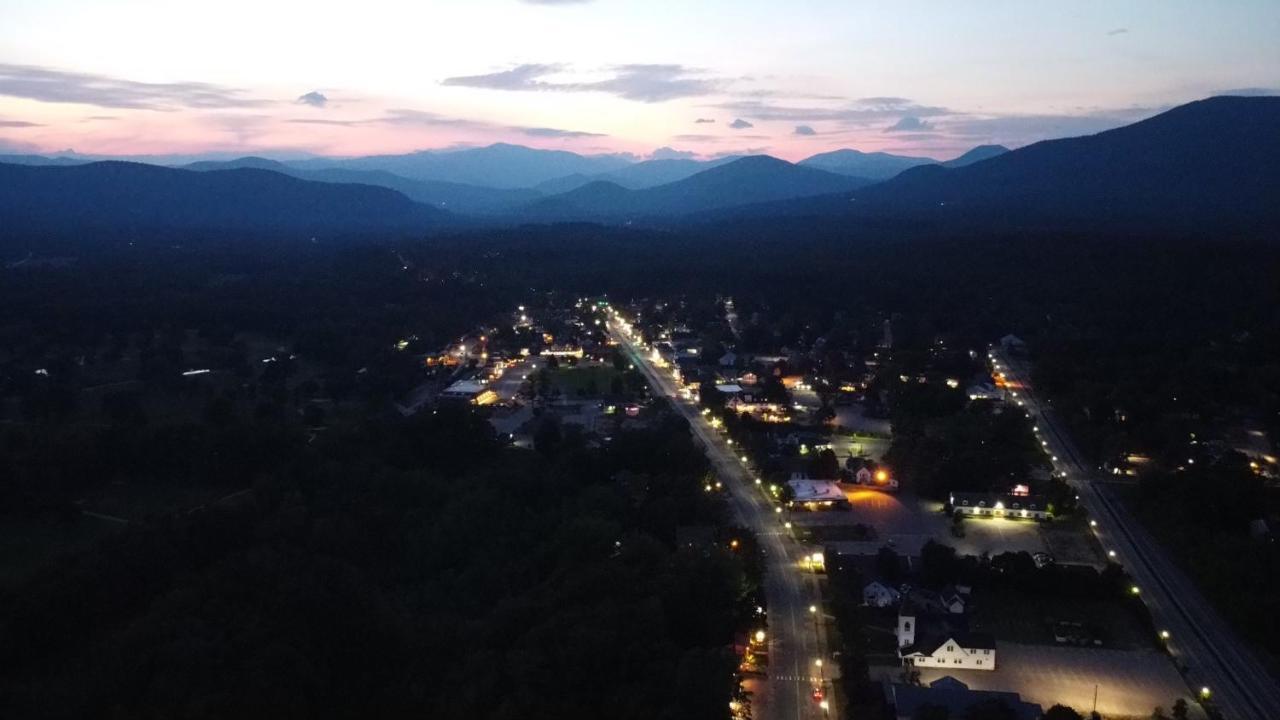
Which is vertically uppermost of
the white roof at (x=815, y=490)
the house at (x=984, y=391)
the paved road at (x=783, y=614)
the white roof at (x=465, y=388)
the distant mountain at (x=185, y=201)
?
the distant mountain at (x=185, y=201)

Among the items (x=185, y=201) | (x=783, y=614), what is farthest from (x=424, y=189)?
(x=783, y=614)

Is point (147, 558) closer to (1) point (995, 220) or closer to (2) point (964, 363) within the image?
(2) point (964, 363)

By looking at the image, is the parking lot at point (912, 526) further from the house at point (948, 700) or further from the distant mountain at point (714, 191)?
the distant mountain at point (714, 191)

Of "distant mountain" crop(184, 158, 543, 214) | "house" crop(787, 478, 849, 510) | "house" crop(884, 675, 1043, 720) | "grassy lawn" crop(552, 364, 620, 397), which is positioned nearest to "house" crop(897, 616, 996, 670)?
"house" crop(884, 675, 1043, 720)

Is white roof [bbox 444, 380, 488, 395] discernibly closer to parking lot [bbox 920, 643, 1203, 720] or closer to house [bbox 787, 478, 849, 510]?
house [bbox 787, 478, 849, 510]

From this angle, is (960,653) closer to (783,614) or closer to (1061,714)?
(1061,714)

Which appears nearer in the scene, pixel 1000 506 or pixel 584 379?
pixel 1000 506

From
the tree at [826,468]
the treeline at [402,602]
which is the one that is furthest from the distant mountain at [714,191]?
the treeline at [402,602]
